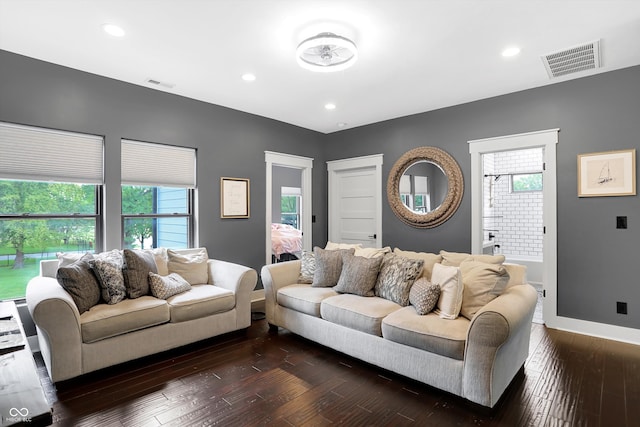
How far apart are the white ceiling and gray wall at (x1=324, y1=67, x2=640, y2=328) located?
Answer: 0.21 m

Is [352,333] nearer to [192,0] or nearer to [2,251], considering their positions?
[192,0]

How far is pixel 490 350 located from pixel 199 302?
249cm

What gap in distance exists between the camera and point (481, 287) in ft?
8.39

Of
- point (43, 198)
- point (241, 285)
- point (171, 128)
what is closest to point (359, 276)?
point (241, 285)

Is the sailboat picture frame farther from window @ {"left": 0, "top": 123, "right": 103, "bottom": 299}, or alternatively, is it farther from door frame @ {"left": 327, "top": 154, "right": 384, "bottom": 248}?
window @ {"left": 0, "top": 123, "right": 103, "bottom": 299}

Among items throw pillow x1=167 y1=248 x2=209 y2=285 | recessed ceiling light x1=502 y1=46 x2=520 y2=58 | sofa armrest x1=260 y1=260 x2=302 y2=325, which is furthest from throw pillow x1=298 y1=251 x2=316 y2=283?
recessed ceiling light x1=502 y1=46 x2=520 y2=58

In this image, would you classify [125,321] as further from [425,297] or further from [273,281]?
[425,297]

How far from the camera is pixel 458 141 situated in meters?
4.43

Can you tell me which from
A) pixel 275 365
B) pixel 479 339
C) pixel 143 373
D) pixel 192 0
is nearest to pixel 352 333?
pixel 275 365

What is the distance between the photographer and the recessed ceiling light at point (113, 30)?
256 centimetres

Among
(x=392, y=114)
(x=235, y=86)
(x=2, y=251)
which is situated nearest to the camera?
(x=2, y=251)

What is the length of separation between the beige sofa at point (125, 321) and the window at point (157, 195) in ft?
2.91

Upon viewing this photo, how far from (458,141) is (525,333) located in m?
2.66

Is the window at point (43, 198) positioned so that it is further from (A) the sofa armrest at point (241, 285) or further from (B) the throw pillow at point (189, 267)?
(A) the sofa armrest at point (241, 285)
